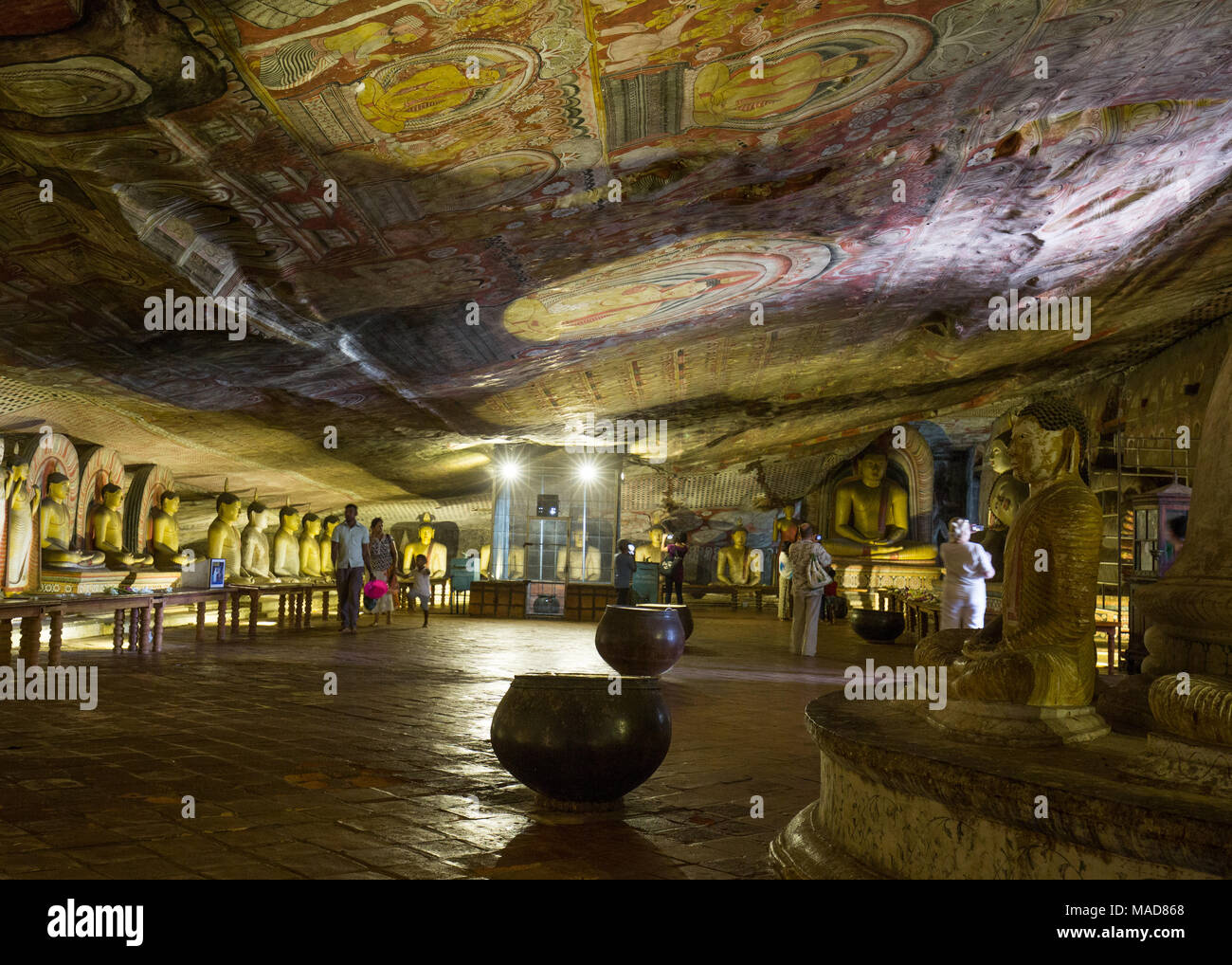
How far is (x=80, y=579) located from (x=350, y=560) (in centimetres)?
283

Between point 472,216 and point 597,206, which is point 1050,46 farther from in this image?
point 472,216

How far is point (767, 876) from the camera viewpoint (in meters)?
2.98

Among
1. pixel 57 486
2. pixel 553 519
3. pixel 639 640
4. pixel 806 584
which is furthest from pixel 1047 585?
pixel 553 519

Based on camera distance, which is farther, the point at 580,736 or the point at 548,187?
the point at 548,187

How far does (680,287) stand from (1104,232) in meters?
4.08

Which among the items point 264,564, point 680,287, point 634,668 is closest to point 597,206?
point 680,287

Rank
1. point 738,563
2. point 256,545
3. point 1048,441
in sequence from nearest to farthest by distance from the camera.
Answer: point 1048,441 → point 256,545 → point 738,563

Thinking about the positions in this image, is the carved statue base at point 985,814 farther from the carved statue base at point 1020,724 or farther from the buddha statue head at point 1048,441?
the buddha statue head at point 1048,441

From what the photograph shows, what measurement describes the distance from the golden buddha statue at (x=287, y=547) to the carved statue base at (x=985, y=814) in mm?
14475

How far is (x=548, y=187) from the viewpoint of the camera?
20.7ft

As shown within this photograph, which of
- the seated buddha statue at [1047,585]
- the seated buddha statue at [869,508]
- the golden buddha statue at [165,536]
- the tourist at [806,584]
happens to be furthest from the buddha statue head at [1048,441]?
the seated buddha statue at [869,508]

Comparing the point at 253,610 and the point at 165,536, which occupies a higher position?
the point at 165,536

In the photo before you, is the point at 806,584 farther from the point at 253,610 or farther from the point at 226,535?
the point at 226,535

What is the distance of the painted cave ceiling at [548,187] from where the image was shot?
4730mm
